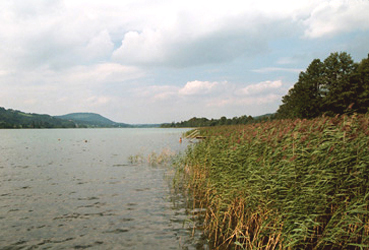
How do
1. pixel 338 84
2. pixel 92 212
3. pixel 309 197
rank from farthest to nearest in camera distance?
1. pixel 338 84
2. pixel 92 212
3. pixel 309 197

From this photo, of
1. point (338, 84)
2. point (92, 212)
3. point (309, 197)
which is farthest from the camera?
point (338, 84)

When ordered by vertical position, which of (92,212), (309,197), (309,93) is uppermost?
(309,93)

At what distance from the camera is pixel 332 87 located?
2623 inches

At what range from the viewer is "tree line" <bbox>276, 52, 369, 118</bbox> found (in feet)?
199

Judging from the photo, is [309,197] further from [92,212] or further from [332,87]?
[332,87]

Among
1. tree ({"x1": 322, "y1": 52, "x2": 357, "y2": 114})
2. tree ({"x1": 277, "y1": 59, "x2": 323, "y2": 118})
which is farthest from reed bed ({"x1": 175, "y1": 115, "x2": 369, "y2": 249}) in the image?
tree ({"x1": 322, "y1": 52, "x2": 357, "y2": 114})

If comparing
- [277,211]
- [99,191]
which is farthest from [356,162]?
[99,191]

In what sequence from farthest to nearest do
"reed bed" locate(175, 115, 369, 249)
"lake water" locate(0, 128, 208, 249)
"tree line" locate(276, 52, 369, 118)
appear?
"tree line" locate(276, 52, 369, 118) → "lake water" locate(0, 128, 208, 249) → "reed bed" locate(175, 115, 369, 249)

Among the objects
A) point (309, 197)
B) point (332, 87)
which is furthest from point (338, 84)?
point (309, 197)

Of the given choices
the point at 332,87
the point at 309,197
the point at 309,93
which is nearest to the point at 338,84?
the point at 332,87

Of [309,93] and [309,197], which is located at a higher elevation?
[309,93]

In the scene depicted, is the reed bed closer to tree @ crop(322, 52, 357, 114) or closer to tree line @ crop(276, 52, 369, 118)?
tree line @ crop(276, 52, 369, 118)

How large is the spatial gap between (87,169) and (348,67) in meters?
70.3

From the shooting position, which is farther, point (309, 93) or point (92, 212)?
point (309, 93)
